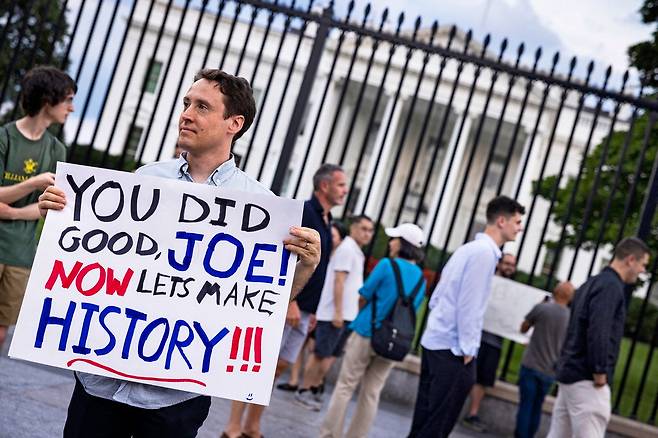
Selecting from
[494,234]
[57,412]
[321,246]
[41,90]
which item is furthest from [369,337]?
[41,90]

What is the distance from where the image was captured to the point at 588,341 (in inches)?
210

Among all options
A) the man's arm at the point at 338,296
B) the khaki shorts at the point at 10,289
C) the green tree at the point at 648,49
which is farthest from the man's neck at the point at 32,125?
the green tree at the point at 648,49

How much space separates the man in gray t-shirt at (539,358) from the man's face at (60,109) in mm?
4859

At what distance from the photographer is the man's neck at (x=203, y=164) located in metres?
2.74

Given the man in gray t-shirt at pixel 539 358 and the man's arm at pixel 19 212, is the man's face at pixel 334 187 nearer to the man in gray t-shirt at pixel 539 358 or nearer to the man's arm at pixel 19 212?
the man's arm at pixel 19 212

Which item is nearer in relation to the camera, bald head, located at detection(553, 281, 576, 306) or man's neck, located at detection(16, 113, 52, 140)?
man's neck, located at detection(16, 113, 52, 140)

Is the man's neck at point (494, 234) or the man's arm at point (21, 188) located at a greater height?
the man's neck at point (494, 234)

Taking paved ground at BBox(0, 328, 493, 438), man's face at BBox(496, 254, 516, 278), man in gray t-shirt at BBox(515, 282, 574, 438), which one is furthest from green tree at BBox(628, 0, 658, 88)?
paved ground at BBox(0, 328, 493, 438)

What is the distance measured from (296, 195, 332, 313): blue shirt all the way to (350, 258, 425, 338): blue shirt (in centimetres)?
34

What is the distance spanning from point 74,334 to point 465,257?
3.17 metres

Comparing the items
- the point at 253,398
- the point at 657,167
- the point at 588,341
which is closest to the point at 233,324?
the point at 253,398

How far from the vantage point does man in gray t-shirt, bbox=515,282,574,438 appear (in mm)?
7602

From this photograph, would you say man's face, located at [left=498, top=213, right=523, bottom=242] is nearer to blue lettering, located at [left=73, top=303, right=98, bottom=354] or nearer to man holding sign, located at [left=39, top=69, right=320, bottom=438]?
man holding sign, located at [left=39, top=69, right=320, bottom=438]

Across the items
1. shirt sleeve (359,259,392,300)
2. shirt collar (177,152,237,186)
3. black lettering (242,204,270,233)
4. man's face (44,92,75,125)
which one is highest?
man's face (44,92,75,125)
